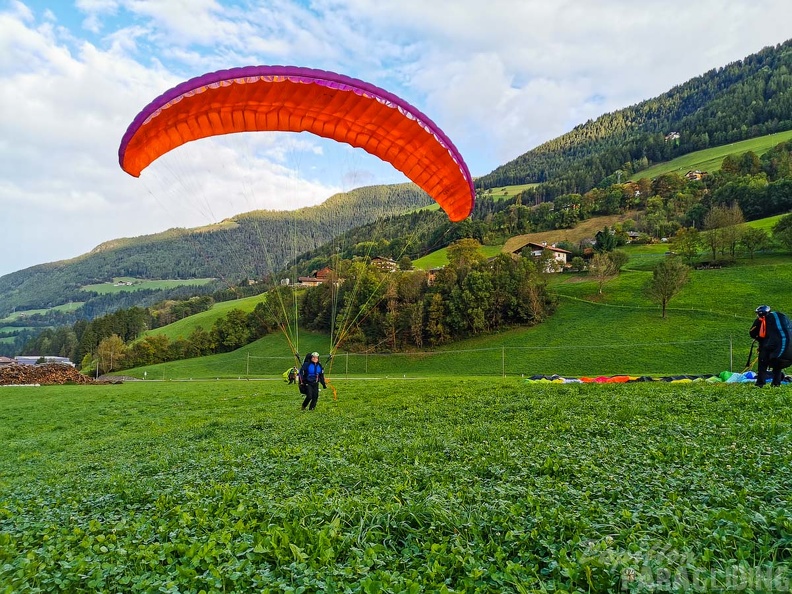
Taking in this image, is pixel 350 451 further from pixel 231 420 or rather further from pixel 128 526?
pixel 231 420

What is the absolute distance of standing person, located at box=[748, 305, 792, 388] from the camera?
993cm

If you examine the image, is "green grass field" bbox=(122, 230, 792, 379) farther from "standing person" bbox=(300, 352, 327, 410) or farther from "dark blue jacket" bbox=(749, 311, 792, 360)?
"standing person" bbox=(300, 352, 327, 410)

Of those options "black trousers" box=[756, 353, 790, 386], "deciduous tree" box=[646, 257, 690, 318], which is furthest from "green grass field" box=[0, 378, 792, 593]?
"deciduous tree" box=[646, 257, 690, 318]

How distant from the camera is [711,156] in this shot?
12469 centimetres

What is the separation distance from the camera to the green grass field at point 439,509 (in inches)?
110

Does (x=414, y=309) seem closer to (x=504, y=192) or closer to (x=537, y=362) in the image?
(x=537, y=362)

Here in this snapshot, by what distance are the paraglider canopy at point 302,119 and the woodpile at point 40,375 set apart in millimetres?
34882

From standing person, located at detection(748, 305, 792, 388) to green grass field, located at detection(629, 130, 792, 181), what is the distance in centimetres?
12226

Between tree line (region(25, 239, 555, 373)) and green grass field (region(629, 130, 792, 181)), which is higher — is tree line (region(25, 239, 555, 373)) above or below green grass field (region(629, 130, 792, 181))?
below

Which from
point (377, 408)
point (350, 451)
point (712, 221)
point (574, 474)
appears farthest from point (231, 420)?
→ point (712, 221)

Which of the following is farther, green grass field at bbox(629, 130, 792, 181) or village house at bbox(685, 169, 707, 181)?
green grass field at bbox(629, 130, 792, 181)

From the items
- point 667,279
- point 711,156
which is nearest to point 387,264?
point 667,279

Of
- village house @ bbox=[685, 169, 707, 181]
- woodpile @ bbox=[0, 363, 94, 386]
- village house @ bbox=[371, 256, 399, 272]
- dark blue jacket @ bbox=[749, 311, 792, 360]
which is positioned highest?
village house @ bbox=[685, 169, 707, 181]

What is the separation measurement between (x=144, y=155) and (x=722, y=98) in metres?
210
